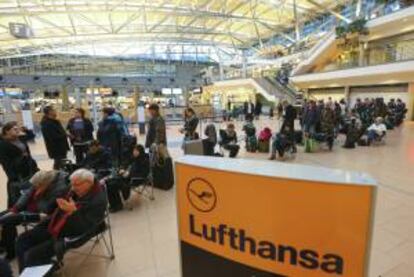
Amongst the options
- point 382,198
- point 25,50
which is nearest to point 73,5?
point 25,50

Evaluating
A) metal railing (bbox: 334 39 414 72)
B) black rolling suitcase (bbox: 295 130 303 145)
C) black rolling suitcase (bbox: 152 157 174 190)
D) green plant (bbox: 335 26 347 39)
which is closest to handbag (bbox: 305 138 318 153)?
black rolling suitcase (bbox: 295 130 303 145)

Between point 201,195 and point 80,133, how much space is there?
567 cm

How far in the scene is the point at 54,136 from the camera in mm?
5164

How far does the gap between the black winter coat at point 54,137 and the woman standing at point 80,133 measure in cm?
86

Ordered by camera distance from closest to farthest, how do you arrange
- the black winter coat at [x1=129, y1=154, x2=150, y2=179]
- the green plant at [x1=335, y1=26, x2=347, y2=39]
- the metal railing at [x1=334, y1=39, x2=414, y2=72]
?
the black winter coat at [x1=129, y1=154, x2=150, y2=179]
the metal railing at [x1=334, y1=39, x2=414, y2=72]
the green plant at [x1=335, y1=26, x2=347, y2=39]

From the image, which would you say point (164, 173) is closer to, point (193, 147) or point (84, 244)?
point (193, 147)

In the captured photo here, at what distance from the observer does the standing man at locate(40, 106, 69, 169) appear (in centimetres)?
503

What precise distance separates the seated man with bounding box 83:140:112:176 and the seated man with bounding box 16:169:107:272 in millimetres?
2073

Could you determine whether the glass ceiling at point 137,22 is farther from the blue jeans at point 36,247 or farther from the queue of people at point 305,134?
the blue jeans at point 36,247

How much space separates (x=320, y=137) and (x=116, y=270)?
23.9 feet

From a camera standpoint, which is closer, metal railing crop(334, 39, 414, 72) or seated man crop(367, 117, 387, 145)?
seated man crop(367, 117, 387, 145)

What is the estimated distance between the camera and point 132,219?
13.3ft

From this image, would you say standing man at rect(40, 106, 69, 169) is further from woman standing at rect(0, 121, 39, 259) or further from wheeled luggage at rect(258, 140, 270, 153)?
wheeled luggage at rect(258, 140, 270, 153)

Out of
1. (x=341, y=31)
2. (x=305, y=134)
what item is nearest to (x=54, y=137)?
(x=305, y=134)
